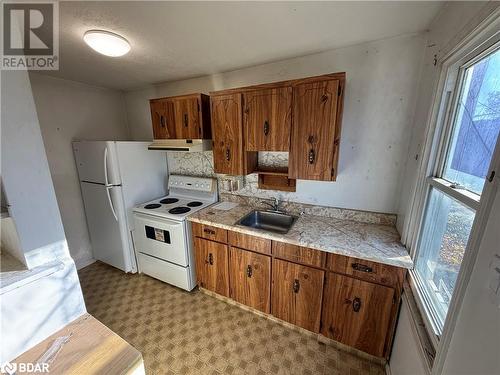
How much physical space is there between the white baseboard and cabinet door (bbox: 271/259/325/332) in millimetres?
2724

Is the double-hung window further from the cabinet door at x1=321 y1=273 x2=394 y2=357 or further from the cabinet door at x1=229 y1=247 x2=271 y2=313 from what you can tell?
the cabinet door at x1=229 y1=247 x2=271 y2=313

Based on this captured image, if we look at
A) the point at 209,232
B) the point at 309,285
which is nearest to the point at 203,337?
the point at 209,232

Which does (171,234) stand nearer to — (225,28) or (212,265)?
(212,265)

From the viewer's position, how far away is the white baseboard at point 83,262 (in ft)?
9.05

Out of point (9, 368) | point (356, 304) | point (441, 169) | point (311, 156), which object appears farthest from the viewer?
point (311, 156)

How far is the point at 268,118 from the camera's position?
182 centimetres

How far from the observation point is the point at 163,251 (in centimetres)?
230

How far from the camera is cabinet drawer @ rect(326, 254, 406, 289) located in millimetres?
1358

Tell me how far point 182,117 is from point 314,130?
4.76 feet

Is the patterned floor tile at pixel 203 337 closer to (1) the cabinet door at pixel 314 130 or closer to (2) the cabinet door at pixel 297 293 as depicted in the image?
(2) the cabinet door at pixel 297 293

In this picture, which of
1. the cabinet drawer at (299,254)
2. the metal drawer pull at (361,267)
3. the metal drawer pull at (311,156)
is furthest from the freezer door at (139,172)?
the metal drawer pull at (361,267)

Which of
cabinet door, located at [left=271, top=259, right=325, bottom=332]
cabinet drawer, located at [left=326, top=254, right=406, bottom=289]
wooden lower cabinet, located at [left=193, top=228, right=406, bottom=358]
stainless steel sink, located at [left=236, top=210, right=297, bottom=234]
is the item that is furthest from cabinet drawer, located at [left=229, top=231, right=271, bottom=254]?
cabinet drawer, located at [left=326, top=254, right=406, bottom=289]

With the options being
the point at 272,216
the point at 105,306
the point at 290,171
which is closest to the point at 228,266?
the point at 272,216

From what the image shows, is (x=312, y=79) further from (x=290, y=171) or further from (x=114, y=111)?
(x=114, y=111)
